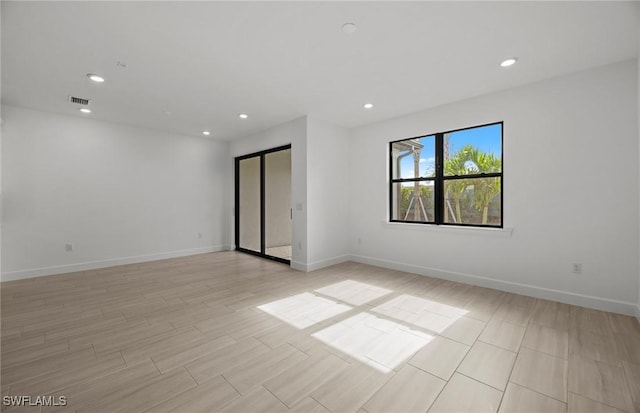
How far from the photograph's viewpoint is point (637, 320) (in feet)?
8.44

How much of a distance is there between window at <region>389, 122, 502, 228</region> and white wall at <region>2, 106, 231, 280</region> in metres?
4.22

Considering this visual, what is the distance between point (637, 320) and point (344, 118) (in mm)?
4299

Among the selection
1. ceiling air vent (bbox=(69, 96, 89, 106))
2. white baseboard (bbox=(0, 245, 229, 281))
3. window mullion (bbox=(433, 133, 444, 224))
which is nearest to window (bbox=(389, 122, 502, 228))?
window mullion (bbox=(433, 133, 444, 224))

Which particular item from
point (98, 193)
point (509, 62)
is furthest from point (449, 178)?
point (98, 193)

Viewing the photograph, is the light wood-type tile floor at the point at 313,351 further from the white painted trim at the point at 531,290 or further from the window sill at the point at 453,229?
the window sill at the point at 453,229

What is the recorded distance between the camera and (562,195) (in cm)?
306

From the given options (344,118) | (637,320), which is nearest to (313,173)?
(344,118)

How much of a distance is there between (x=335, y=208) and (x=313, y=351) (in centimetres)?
318

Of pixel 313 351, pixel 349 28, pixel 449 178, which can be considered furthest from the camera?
pixel 449 178

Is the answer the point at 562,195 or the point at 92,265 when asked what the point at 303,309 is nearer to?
the point at 562,195

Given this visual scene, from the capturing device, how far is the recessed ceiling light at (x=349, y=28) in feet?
7.21

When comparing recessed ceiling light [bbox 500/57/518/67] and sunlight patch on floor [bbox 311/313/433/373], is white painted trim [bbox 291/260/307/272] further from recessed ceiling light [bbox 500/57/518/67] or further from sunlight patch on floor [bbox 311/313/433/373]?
recessed ceiling light [bbox 500/57/518/67]

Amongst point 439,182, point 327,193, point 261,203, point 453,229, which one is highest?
point 439,182

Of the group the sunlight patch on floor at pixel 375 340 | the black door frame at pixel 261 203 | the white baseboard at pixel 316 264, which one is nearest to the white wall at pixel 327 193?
the white baseboard at pixel 316 264
